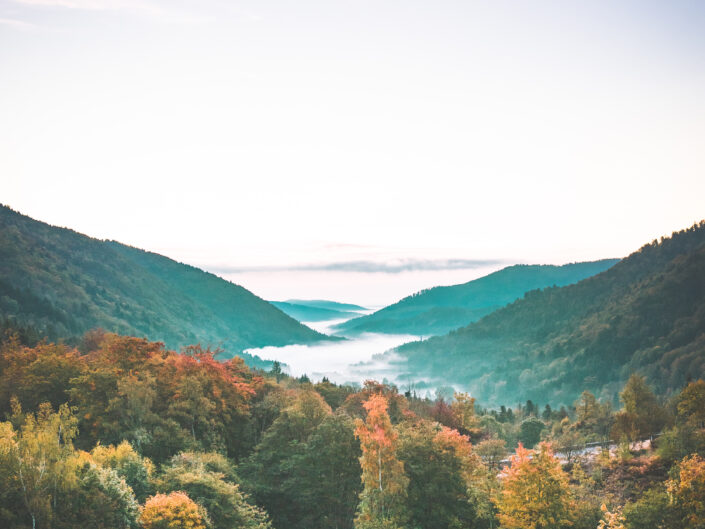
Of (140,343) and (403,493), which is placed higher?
(140,343)

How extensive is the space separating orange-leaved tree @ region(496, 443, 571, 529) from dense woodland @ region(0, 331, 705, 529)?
0.10 m

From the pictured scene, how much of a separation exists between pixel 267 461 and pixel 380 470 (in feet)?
56.6

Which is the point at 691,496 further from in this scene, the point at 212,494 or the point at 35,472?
the point at 35,472

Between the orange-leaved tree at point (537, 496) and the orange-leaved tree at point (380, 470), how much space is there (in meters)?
7.83

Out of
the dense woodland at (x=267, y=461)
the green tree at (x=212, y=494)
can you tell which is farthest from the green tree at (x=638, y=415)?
the green tree at (x=212, y=494)

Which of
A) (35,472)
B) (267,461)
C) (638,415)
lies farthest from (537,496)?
(638,415)

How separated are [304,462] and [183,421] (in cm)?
1260

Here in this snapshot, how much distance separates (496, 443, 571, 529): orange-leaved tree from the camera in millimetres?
35938

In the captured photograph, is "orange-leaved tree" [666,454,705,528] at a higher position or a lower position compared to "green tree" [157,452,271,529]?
higher

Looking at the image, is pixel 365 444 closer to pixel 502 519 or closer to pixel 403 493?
pixel 403 493

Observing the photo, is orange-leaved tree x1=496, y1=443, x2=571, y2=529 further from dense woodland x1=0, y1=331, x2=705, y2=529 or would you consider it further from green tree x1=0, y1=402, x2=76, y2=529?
green tree x1=0, y1=402, x2=76, y2=529

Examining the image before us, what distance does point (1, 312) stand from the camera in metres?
198

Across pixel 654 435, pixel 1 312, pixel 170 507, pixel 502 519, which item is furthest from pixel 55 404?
pixel 1 312

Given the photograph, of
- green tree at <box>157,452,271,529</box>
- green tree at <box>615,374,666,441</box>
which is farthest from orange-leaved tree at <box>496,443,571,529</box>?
green tree at <box>615,374,666,441</box>
